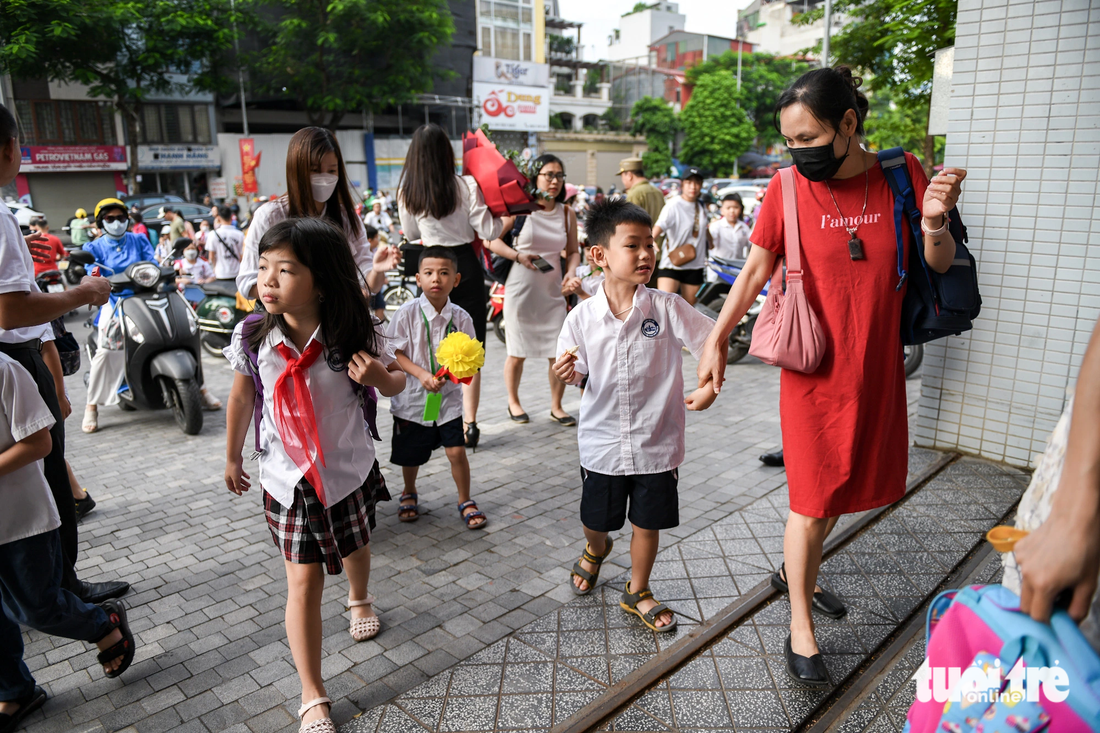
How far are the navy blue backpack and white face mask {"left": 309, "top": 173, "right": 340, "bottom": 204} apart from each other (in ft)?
7.92

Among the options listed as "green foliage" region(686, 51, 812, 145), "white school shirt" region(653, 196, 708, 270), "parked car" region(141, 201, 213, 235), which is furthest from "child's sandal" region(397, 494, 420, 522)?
"green foliage" region(686, 51, 812, 145)

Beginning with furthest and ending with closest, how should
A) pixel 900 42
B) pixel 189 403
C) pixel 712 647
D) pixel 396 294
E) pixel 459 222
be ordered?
pixel 396 294 < pixel 900 42 < pixel 189 403 < pixel 459 222 < pixel 712 647

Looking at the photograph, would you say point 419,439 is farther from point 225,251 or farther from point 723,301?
point 225,251

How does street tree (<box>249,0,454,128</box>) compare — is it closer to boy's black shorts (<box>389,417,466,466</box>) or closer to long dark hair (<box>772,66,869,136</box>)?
boy's black shorts (<box>389,417,466,466</box>)

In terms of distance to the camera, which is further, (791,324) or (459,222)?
(459,222)

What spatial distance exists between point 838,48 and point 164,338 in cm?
949

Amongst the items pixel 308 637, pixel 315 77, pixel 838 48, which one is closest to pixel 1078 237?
→ pixel 308 637

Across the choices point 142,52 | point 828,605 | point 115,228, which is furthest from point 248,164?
point 828,605

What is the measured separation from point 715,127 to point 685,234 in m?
43.0

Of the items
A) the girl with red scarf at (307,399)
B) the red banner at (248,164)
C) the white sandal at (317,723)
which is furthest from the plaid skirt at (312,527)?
the red banner at (248,164)

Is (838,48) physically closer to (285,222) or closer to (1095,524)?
(285,222)

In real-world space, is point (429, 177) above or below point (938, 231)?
above

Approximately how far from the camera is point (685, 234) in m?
7.89

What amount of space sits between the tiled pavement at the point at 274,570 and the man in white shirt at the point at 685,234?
2188 millimetres
